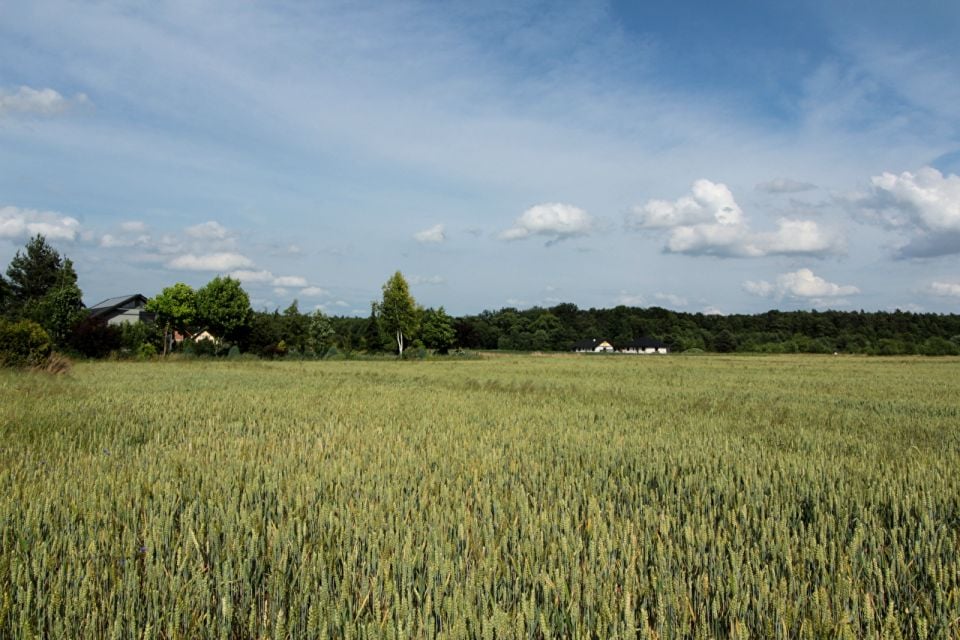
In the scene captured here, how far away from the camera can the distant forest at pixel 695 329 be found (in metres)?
102

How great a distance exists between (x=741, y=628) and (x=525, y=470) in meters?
3.47

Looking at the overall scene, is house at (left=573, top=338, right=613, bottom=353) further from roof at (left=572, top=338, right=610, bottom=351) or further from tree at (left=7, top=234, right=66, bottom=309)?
tree at (left=7, top=234, right=66, bottom=309)

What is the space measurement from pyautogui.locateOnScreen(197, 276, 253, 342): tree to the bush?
117 feet

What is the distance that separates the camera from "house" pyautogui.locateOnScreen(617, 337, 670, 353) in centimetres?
12219

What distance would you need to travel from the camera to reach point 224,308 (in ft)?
191

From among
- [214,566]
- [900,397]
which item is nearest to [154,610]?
[214,566]

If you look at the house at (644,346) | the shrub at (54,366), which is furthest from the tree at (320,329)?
the house at (644,346)

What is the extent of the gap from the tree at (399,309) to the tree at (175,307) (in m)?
20.1

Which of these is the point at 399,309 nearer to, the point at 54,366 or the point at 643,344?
the point at 54,366

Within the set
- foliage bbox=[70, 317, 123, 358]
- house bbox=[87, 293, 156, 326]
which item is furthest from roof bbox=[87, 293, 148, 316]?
foliage bbox=[70, 317, 123, 358]

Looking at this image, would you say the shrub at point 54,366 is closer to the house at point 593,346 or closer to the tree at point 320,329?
the tree at point 320,329

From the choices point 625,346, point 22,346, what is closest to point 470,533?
point 22,346

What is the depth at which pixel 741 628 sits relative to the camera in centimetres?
219

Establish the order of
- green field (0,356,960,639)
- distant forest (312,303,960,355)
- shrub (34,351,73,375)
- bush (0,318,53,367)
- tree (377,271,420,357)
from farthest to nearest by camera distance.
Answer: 1. distant forest (312,303,960,355)
2. tree (377,271,420,357)
3. bush (0,318,53,367)
4. shrub (34,351,73,375)
5. green field (0,356,960,639)
